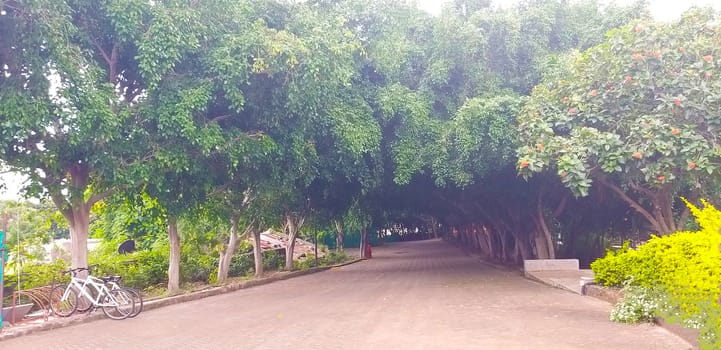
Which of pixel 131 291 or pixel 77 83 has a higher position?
pixel 77 83

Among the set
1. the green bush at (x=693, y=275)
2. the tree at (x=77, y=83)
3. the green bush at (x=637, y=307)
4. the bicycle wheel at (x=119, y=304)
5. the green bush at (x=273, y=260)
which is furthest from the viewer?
the green bush at (x=273, y=260)

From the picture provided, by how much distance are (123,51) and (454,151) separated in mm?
8411

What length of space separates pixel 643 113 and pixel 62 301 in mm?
12062

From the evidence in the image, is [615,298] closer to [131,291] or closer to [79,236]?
[131,291]

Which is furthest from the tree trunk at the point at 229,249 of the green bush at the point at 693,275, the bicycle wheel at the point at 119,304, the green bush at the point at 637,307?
the green bush at the point at 693,275

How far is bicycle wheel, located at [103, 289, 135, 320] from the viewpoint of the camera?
10.9m

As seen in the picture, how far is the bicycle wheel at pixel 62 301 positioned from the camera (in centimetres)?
1059

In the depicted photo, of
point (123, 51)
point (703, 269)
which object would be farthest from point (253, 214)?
point (703, 269)

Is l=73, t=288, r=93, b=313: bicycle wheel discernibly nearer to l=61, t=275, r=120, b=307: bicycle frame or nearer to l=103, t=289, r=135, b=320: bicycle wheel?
l=61, t=275, r=120, b=307: bicycle frame

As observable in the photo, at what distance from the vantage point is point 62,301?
418 inches

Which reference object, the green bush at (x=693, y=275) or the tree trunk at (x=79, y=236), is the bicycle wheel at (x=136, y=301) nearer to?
the tree trunk at (x=79, y=236)

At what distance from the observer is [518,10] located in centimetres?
1725

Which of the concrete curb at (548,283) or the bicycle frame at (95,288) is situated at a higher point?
the bicycle frame at (95,288)

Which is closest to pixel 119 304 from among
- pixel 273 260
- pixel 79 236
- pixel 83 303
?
pixel 83 303
